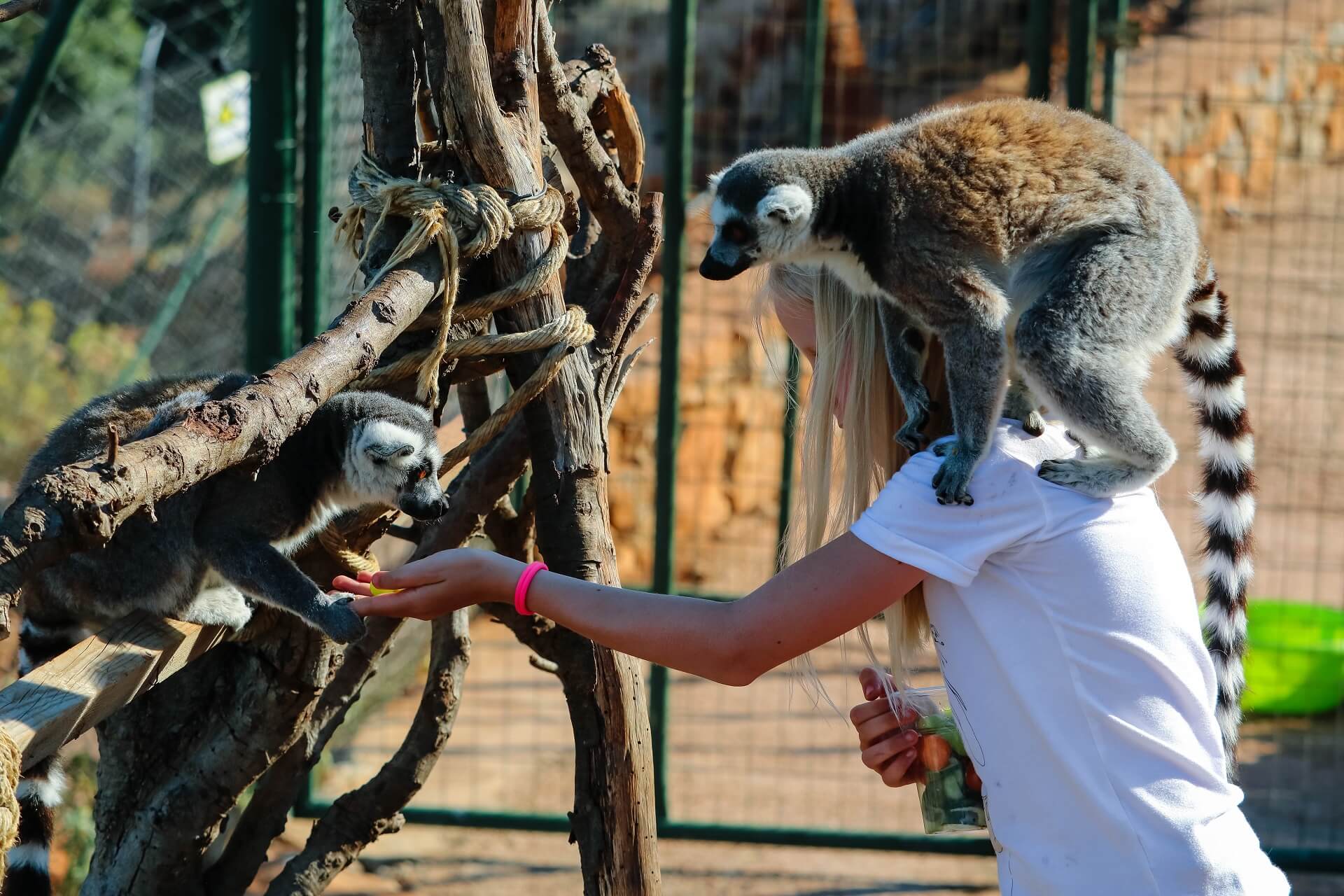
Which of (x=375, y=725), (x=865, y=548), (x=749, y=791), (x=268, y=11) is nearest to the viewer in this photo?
(x=865, y=548)

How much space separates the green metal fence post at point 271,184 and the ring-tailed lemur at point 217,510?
127 cm

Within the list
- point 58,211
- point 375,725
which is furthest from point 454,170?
point 58,211

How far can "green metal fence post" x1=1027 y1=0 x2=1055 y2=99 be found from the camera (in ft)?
12.7

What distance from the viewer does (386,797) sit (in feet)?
8.75

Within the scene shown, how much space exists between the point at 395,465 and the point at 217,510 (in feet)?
1.11

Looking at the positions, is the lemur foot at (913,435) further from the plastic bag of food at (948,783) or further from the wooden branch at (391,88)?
the wooden branch at (391,88)

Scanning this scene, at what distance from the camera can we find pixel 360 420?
236 centimetres

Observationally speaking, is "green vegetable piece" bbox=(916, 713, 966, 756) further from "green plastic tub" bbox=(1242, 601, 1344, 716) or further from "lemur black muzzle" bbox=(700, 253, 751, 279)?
"green plastic tub" bbox=(1242, 601, 1344, 716)

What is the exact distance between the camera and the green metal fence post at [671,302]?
4043 millimetres

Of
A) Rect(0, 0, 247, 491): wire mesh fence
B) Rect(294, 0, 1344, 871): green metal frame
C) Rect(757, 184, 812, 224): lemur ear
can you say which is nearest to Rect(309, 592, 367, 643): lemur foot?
Rect(757, 184, 812, 224): lemur ear

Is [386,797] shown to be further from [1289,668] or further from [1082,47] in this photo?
[1289,668]

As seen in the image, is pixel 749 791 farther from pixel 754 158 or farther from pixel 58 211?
pixel 58 211

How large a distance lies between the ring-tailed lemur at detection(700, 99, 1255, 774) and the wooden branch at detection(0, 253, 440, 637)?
0.91 meters

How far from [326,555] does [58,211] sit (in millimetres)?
7219
